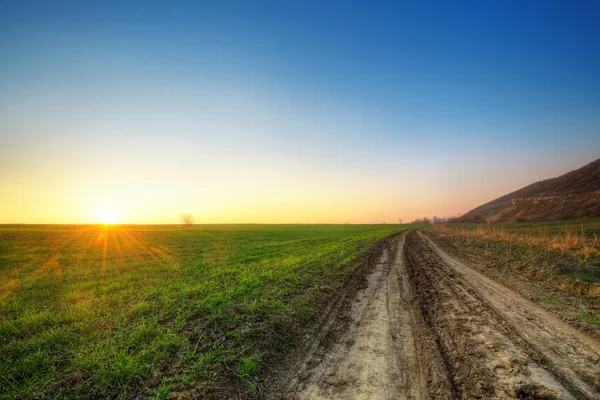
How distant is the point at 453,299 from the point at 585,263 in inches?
336

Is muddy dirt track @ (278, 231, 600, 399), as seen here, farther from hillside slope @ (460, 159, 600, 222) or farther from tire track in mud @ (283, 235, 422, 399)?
hillside slope @ (460, 159, 600, 222)

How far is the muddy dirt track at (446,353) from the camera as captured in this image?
3.73 m

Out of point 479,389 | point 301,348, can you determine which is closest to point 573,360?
Result: point 479,389

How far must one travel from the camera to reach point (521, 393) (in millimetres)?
3557

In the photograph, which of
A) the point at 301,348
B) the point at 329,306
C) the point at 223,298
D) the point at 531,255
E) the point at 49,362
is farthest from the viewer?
the point at 531,255

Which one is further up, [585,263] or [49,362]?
[585,263]

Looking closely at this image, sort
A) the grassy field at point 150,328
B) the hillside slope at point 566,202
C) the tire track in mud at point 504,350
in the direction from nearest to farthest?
the tire track in mud at point 504,350, the grassy field at point 150,328, the hillside slope at point 566,202

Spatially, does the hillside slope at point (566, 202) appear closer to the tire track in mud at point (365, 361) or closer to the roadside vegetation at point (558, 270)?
the roadside vegetation at point (558, 270)

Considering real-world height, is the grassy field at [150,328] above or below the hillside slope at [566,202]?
below

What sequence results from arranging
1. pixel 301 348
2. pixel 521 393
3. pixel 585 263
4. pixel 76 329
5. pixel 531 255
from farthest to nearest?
pixel 531 255
pixel 585 263
pixel 76 329
pixel 301 348
pixel 521 393

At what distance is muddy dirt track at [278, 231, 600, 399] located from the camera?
3.73 metres

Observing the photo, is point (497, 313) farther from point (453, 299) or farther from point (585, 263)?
point (585, 263)

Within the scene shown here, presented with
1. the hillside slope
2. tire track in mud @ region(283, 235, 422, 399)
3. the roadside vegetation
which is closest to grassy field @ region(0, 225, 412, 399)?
tire track in mud @ region(283, 235, 422, 399)

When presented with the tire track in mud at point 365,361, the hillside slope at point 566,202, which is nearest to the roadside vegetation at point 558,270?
the tire track in mud at point 365,361
